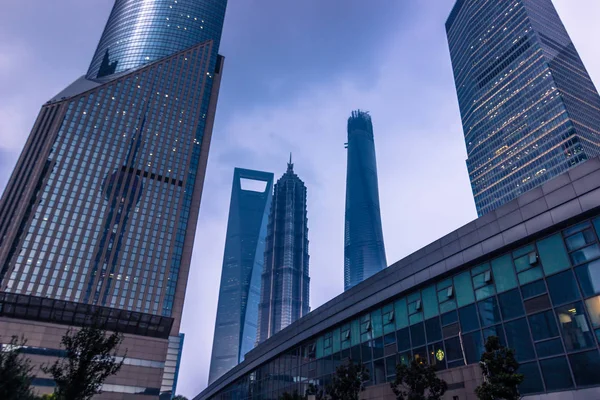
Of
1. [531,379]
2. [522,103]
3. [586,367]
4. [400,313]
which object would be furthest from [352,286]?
[586,367]

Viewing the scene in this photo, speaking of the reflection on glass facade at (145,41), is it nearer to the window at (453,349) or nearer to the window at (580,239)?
the window at (453,349)

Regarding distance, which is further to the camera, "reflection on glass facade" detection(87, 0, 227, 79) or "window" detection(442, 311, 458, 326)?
"reflection on glass facade" detection(87, 0, 227, 79)

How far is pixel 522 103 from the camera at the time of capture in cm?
14975

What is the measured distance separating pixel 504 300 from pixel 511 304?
0.53 m

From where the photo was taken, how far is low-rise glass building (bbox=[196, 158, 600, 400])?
18812 mm

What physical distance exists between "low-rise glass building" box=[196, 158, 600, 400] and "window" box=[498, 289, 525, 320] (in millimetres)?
55

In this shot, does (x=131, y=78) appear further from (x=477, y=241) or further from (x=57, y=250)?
(x=477, y=241)

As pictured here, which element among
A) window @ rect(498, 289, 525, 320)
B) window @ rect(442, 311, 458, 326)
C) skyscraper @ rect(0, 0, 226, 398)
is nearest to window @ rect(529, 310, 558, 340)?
window @ rect(498, 289, 525, 320)

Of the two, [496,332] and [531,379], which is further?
[496,332]

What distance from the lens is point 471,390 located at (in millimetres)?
22594

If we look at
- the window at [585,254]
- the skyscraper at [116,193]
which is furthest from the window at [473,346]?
the skyscraper at [116,193]

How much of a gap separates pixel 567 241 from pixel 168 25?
21066 centimetres

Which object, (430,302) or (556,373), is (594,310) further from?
(430,302)

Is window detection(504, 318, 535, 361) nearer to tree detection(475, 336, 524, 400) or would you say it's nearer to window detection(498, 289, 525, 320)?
window detection(498, 289, 525, 320)
